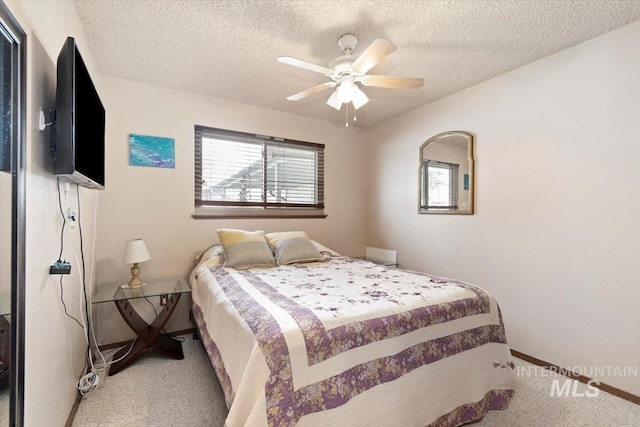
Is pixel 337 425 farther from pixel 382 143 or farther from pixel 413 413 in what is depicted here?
pixel 382 143

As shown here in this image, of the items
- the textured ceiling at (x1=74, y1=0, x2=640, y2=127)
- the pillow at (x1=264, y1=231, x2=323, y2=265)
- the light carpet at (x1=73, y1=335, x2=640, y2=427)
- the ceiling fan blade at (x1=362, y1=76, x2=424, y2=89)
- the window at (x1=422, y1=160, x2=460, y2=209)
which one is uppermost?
the textured ceiling at (x1=74, y1=0, x2=640, y2=127)

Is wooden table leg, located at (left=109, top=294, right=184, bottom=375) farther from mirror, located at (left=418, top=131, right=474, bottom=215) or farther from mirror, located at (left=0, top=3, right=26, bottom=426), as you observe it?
mirror, located at (left=418, top=131, right=474, bottom=215)

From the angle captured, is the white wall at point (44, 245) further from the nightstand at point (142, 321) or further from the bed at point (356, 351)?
the bed at point (356, 351)

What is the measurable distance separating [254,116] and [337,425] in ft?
9.81

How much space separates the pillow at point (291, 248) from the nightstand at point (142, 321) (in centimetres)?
85

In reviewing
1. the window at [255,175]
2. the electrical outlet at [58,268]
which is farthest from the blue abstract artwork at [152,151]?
the electrical outlet at [58,268]

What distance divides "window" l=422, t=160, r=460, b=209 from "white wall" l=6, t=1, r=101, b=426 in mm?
3058

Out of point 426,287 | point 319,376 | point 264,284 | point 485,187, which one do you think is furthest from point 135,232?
point 485,187

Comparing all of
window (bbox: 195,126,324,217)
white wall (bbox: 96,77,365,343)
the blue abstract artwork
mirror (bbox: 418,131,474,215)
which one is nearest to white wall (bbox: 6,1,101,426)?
white wall (bbox: 96,77,365,343)

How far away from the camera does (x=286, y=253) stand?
8.84 ft

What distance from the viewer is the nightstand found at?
2131 mm

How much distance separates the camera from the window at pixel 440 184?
2908 mm

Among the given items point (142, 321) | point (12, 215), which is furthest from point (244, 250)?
point (12, 215)

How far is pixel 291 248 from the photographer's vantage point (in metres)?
2.74
